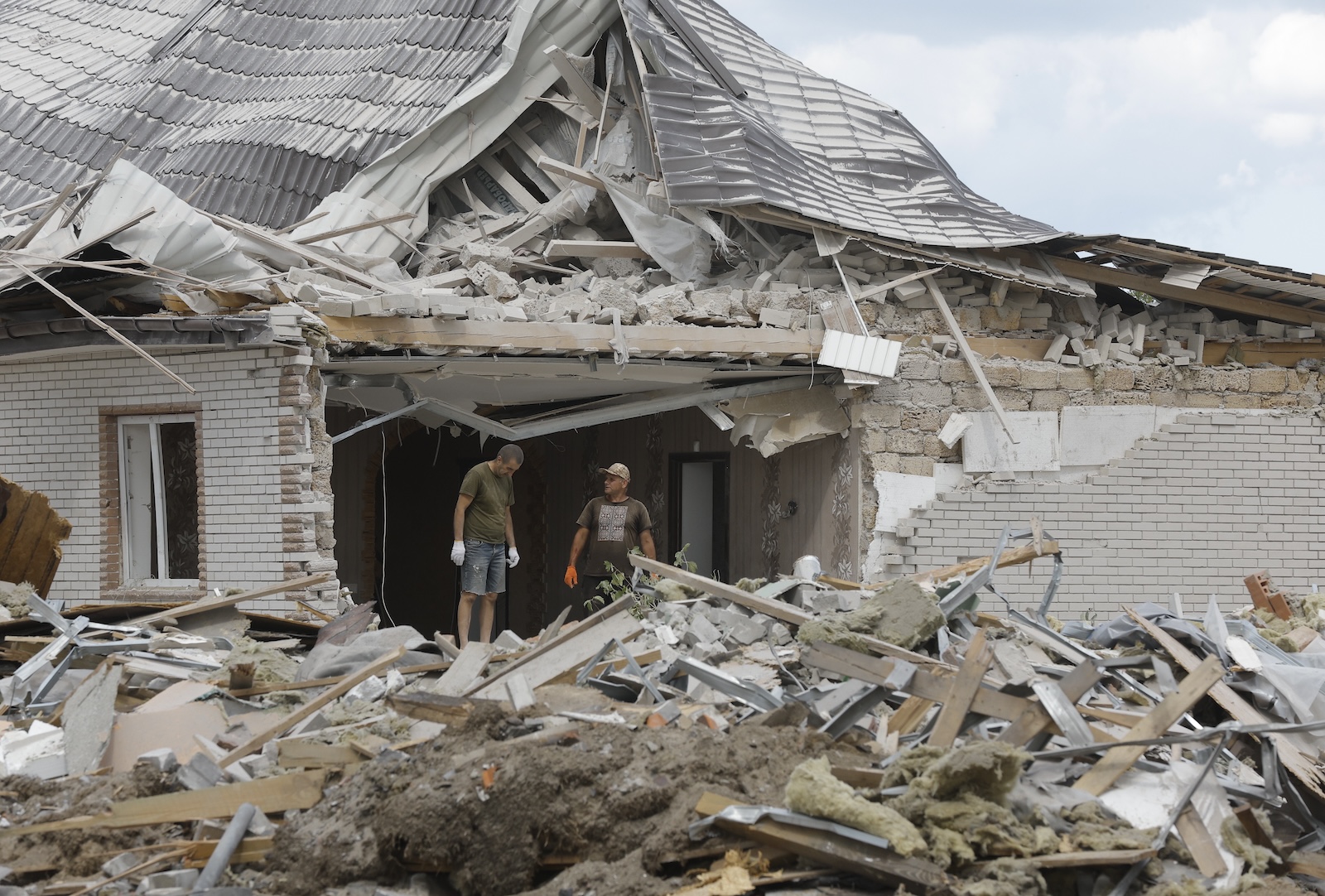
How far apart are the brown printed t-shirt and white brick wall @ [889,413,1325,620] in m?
2.18

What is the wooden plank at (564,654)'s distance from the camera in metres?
5.59

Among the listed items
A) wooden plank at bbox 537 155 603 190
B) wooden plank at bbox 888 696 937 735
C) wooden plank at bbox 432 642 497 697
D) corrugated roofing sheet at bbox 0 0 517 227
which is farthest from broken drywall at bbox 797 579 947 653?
corrugated roofing sheet at bbox 0 0 517 227

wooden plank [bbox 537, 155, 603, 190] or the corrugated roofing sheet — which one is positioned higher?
the corrugated roofing sheet

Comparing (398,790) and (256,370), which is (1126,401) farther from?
(398,790)

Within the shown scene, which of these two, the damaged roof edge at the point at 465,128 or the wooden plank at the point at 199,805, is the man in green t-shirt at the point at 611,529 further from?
the wooden plank at the point at 199,805

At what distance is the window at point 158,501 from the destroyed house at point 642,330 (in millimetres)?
23

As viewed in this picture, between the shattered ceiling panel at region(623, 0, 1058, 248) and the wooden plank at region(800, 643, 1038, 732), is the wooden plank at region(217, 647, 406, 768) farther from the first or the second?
the shattered ceiling panel at region(623, 0, 1058, 248)

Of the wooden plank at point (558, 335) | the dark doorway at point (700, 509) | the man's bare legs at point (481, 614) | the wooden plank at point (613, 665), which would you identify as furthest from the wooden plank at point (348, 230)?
the wooden plank at point (613, 665)

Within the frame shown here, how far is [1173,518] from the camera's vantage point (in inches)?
404

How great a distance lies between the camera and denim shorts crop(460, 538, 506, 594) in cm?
951

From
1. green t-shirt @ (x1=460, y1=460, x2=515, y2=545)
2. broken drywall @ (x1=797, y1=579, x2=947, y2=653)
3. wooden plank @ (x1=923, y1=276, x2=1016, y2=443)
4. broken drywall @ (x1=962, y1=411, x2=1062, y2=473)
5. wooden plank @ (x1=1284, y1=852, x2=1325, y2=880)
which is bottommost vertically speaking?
wooden plank @ (x1=1284, y1=852, x2=1325, y2=880)

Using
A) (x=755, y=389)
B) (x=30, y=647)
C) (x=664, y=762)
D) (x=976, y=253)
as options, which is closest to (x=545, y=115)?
(x=755, y=389)

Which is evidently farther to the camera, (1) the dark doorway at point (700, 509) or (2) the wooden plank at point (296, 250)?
(1) the dark doorway at point (700, 509)

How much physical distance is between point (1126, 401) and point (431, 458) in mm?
8656
